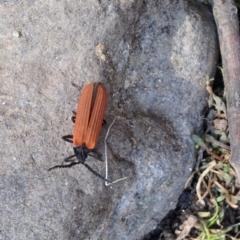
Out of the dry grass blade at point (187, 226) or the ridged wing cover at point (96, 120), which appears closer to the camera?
the ridged wing cover at point (96, 120)

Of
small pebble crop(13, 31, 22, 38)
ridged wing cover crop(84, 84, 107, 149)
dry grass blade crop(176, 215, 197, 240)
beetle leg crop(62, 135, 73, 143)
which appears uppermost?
small pebble crop(13, 31, 22, 38)

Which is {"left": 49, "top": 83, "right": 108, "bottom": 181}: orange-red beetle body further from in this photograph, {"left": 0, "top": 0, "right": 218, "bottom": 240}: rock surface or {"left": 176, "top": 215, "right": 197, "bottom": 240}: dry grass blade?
{"left": 176, "top": 215, "right": 197, "bottom": 240}: dry grass blade

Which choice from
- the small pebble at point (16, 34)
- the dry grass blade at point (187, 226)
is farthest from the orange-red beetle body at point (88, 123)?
the dry grass blade at point (187, 226)

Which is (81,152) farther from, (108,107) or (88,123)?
(108,107)

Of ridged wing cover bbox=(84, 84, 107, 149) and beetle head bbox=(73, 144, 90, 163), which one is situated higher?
ridged wing cover bbox=(84, 84, 107, 149)

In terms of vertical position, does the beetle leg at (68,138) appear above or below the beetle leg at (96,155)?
above

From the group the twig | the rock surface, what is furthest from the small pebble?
the twig

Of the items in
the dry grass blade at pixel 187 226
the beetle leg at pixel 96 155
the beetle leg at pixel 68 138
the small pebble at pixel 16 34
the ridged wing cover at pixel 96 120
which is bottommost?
the dry grass blade at pixel 187 226

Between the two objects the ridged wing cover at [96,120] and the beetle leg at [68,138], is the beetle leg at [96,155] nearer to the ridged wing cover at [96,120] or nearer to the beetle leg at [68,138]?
the ridged wing cover at [96,120]

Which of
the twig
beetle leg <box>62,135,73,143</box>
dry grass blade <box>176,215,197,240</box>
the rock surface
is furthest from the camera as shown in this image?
dry grass blade <box>176,215,197,240</box>

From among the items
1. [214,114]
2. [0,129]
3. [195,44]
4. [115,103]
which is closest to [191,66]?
→ [195,44]
